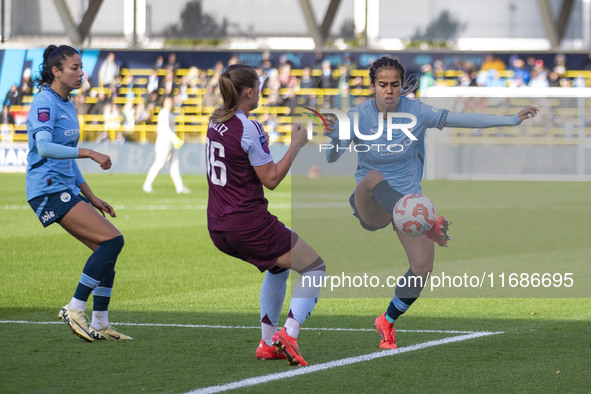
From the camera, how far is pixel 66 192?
7.08 meters

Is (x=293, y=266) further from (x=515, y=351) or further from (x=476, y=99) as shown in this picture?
(x=476, y=99)

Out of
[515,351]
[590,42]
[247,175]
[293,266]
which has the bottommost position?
[515,351]

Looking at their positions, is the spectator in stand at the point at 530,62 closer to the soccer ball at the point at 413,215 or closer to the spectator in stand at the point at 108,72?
the spectator in stand at the point at 108,72

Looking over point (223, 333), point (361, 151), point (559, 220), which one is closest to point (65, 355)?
point (223, 333)

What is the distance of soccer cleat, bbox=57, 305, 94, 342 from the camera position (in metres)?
7.00

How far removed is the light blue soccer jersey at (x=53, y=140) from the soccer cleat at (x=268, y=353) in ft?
5.67

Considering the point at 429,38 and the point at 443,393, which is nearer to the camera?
the point at 443,393

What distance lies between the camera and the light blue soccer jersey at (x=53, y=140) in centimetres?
695

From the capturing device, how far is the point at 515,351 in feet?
22.6

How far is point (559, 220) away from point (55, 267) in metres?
10.1

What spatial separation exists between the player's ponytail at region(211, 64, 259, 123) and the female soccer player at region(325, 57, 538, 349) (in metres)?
0.84

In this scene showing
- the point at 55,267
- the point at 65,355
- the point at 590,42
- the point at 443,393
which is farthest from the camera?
the point at 590,42

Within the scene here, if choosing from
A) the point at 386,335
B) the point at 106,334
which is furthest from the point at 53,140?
the point at 386,335

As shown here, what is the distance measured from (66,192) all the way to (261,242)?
1.66 m
